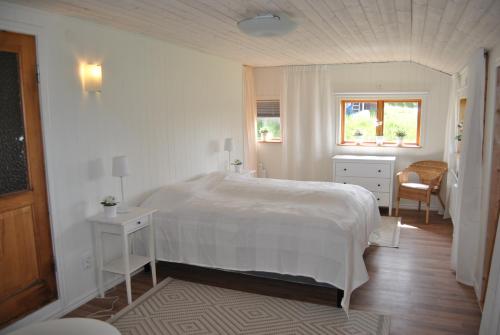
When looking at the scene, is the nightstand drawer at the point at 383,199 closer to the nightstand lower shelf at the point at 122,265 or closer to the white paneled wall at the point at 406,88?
the white paneled wall at the point at 406,88

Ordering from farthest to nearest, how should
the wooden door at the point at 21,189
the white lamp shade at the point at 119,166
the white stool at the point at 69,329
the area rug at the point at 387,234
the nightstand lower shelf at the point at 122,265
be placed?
the area rug at the point at 387,234
the white lamp shade at the point at 119,166
the nightstand lower shelf at the point at 122,265
the wooden door at the point at 21,189
the white stool at the point at 69,329

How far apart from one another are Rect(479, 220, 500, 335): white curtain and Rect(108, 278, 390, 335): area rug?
682mm

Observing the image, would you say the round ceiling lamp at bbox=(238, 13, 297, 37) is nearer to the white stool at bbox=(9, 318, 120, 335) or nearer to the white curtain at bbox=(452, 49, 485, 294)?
the white curtain at bbox=(452, 49, 485, 294)

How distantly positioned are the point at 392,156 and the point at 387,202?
32.0 inches

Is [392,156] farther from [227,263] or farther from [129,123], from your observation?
[129,123]

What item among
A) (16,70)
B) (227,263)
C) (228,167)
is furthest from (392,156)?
(16,70)

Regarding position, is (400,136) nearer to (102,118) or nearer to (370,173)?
(370,173)

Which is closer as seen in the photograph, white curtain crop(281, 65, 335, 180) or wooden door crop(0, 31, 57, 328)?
wooden door crop(0, 31, 57, 328)

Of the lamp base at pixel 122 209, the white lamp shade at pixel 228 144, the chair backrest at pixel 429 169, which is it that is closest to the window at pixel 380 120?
the chair backrest at pixel 429 169

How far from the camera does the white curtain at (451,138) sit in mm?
5226

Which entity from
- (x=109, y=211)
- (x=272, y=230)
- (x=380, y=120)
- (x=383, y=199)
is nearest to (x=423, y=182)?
(x=383, y=199)

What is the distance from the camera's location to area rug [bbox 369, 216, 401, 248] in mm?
4629

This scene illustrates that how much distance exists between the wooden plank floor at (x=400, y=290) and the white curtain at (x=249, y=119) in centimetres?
284

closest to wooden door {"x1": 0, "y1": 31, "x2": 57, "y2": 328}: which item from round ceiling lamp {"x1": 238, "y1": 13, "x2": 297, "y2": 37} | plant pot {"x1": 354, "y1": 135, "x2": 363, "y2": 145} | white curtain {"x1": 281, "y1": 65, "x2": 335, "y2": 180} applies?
round ceiling lamp {"x1": 238, "y1": 13, "x2": 297, "y2": 37}
